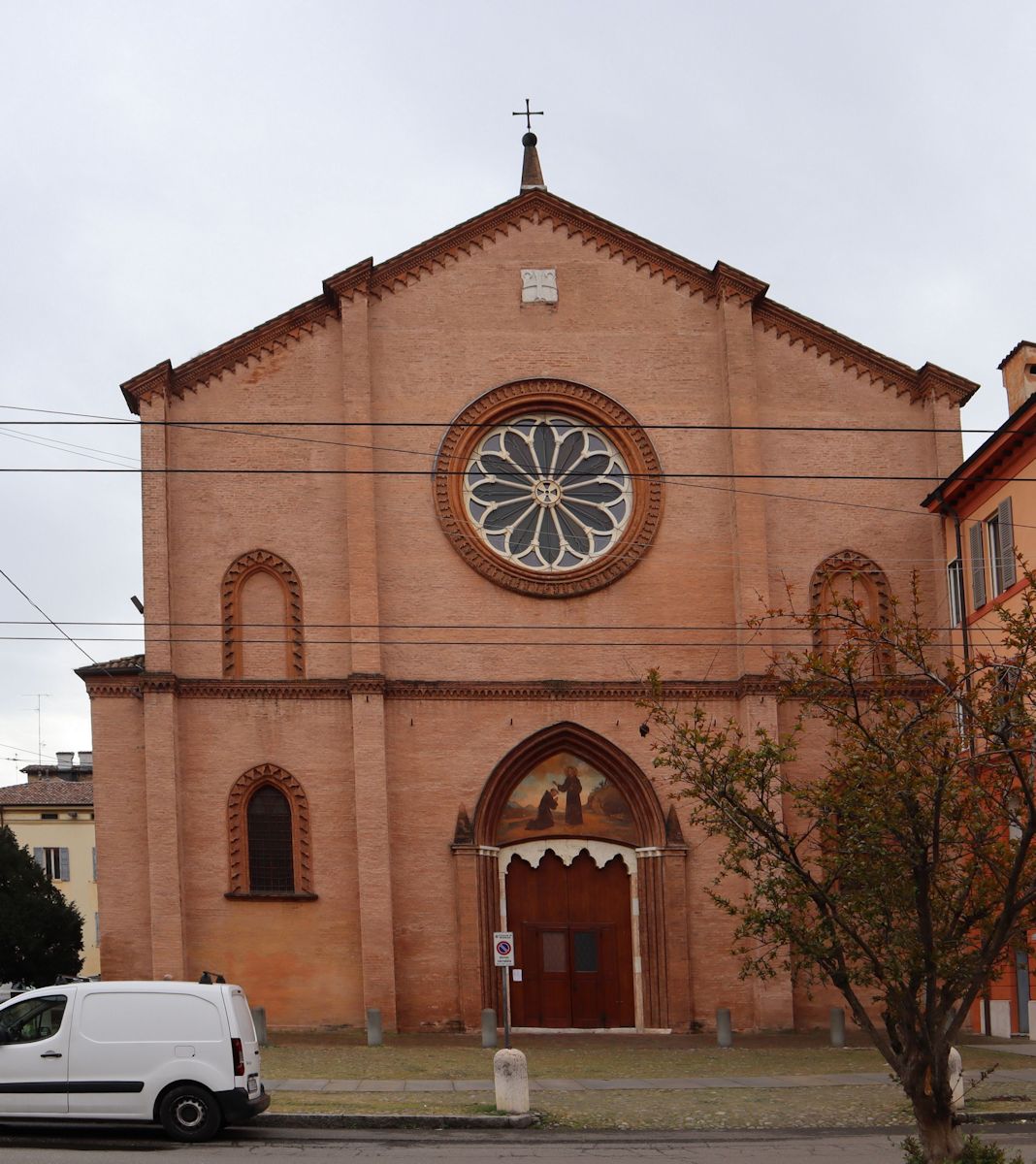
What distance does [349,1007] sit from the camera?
3119 centimetres

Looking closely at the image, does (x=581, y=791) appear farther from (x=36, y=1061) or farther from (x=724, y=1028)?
(x=36, y=1061)

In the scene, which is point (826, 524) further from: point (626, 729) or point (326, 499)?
point (326, 499)

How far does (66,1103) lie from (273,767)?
46.2ft

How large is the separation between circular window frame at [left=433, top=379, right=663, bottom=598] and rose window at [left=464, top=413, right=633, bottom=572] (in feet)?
0.61

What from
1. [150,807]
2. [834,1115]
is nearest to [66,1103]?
[834,1115]

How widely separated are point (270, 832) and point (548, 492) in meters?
8.56

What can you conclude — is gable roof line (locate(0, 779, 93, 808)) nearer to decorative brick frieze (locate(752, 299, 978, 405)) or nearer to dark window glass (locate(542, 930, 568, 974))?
dark window glass (locate(542, 930, 568, 974))

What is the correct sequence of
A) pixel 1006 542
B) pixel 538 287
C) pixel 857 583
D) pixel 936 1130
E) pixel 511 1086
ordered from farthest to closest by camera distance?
pixel 538 287 < pixel 857 583 < pixel 1006 542 < pixel 511 1086 < pixel 936 1130

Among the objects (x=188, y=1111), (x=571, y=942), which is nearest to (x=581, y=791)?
(x=571, y=942)

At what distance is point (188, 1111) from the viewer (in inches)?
720

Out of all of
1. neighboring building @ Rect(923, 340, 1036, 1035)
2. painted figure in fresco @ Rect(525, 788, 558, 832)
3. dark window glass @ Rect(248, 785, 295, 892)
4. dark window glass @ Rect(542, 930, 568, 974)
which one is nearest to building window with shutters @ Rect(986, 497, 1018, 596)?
neighboring building @ Rect(923, 340, 1036, 1035)

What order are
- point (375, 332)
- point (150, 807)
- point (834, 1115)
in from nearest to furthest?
point (834, 1115), point (150, 807), point (375, 332)

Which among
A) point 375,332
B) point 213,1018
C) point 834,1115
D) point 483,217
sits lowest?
point 834,1115

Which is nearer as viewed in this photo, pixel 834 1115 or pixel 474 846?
pixel 834 1115
